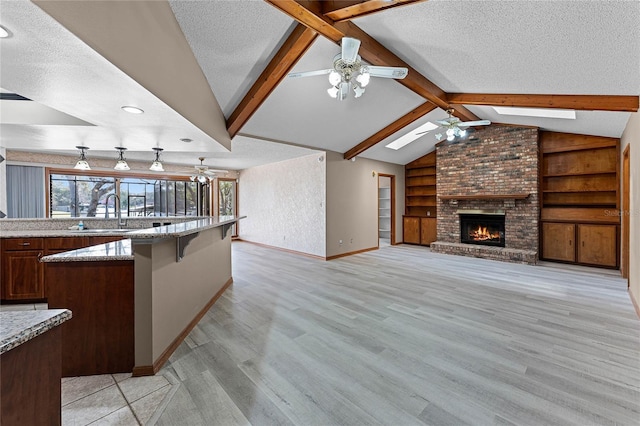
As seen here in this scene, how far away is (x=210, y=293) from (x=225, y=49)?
2.94 meters

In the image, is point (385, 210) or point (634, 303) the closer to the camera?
point (634, 303)

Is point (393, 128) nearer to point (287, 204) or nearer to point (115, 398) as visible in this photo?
point (287, 204)

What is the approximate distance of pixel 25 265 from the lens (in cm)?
370

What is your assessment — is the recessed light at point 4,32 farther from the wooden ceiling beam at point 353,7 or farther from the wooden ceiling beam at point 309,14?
the wooden ceiling beam at point 353,7

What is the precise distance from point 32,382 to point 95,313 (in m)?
1.58

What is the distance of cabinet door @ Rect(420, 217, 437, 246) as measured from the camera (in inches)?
320

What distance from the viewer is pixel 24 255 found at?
370 centimetres

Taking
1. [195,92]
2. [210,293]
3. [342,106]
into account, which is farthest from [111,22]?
[342,106]

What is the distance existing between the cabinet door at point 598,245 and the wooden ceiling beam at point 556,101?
3.15 m

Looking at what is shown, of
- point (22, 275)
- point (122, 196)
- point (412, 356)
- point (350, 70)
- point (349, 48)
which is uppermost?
point (349, 48)

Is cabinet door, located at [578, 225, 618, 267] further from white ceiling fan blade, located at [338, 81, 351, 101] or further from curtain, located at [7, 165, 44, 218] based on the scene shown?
curtain, located at [7, 165, 44, 218]

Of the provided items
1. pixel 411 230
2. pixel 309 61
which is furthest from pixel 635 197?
pixel 411 230

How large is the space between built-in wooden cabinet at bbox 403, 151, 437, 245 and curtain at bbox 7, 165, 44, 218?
9406mm

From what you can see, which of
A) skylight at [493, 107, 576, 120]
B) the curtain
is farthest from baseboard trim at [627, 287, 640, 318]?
the curtain
